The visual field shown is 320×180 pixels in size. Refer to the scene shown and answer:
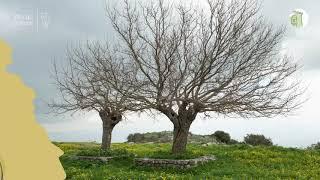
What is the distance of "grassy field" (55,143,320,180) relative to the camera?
67.6 feet

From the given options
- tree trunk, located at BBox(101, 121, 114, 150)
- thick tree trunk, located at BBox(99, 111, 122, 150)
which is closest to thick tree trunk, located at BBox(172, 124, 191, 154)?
thick tree trunk, located at BBox(99, 111, 122, 150)

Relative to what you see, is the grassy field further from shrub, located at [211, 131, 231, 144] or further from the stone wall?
shrub, located at [211, 131, 231, 144]

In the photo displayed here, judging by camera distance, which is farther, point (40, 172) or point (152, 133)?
point (152, 133)

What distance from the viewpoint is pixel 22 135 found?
7.51 m

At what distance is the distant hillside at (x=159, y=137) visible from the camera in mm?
49062

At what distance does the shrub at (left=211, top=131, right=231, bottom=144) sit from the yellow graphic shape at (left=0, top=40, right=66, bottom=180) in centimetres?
4096

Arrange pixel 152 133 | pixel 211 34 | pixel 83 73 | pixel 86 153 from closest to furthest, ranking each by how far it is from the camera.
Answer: pixel 211 34, pixel 86 153, pixel 83 73, pixel 152 133

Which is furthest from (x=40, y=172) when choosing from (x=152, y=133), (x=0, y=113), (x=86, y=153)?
(x=152, y=133)

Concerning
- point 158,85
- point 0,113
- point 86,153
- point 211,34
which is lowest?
point 86,153

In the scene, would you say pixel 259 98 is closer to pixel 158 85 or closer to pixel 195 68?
pixel 195 68

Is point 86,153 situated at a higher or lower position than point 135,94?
lower

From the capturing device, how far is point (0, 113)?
749cm

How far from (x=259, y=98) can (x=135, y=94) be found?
660cm

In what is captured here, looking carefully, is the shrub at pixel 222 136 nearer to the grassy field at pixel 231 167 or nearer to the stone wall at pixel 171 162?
the grassy field at pixel 231 167
